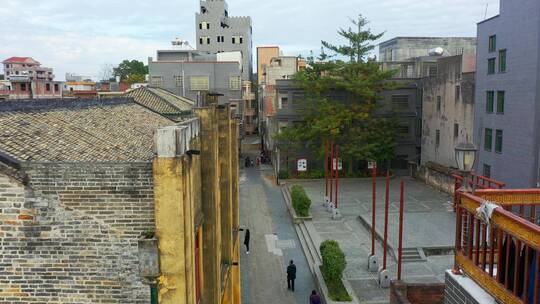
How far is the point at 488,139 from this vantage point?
2792cm

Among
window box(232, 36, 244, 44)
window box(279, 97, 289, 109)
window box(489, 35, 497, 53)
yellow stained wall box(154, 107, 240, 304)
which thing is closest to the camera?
yellow stained wall box(154, 107, 240, 304)

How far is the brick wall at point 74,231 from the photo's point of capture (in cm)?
771

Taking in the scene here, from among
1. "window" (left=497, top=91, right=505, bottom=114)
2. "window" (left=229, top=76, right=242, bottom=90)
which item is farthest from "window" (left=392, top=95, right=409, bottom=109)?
"window" (left=229, top=76, right=242, bottom=90)

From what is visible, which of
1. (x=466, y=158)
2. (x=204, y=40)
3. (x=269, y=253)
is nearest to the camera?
(x=466, y=158)

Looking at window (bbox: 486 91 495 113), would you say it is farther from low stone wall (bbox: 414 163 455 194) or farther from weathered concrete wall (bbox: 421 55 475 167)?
low stone wall (bbox: 414 163 455 194)

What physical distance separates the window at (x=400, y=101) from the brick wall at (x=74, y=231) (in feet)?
113

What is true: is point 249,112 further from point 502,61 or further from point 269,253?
point 269,253

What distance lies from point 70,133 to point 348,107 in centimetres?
2896

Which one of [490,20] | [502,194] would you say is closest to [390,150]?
[490,20]

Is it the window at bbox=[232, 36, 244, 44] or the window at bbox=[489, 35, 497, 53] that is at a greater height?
the window at bbox=[232, 36, 244, 44]

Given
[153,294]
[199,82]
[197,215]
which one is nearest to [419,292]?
[197,215]

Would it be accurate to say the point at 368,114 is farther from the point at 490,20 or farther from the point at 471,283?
the point at 471,283

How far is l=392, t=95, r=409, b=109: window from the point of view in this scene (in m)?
39.8

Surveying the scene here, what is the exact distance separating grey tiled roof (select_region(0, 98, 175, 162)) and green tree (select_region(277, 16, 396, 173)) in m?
23.2
